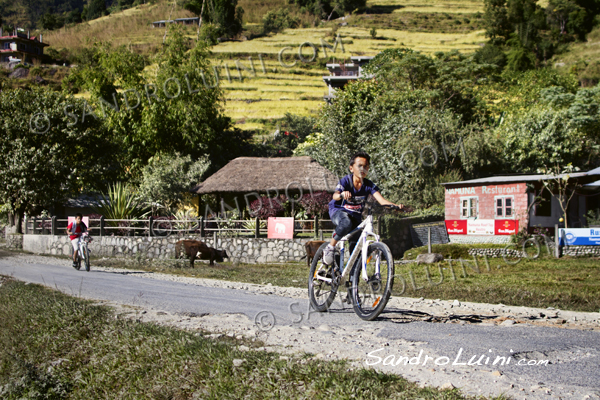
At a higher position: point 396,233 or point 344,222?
point 344,222

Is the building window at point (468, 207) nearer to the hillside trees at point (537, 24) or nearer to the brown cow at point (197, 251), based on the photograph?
the brown cow at point (197, 251)

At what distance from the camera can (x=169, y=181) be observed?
32062 mm

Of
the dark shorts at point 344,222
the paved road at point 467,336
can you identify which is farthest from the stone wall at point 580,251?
the dark shorts at point 344,222

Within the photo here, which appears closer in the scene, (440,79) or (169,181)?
(169,181)

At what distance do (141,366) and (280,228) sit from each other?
Answer: 17.6 m

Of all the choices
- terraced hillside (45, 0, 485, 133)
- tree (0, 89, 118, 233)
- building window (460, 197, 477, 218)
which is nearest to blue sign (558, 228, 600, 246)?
building window (460, 197, 477, 218)

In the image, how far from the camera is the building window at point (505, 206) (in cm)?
2436

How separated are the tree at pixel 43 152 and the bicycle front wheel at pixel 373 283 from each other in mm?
28851

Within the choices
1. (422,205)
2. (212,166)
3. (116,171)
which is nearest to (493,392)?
(422,205)

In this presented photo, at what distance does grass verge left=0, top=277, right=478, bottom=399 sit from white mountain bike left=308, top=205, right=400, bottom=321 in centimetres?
176

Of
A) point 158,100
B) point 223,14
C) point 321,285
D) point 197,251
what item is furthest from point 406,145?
point 223,14

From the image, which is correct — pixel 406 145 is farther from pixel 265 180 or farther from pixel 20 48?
pixel 20 48

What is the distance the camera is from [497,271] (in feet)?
58.6

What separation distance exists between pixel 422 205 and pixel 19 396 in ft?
87.7
